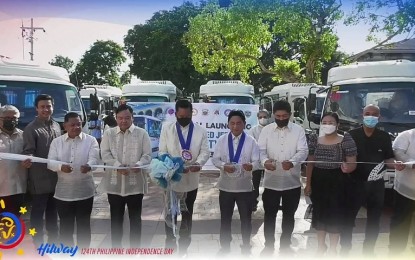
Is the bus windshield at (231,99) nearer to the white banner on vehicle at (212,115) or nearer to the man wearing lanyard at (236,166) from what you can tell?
the white banner on vehicle at (212,115)

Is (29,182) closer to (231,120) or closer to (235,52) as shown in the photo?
(231,120)

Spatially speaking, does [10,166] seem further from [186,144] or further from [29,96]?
[29,96]

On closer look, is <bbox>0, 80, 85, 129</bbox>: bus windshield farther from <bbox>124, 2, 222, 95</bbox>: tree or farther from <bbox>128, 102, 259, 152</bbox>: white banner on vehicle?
<bbox>124, 2, 222, 95</bbox>: tree

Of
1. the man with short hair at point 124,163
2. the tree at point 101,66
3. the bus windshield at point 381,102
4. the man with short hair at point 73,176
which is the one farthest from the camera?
the tree at point 101,66

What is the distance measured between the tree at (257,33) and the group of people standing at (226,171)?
733 cm

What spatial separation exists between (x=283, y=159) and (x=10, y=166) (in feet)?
10.2

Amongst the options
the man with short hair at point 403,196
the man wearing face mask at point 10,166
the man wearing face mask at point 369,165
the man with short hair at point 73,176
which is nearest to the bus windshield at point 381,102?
the man with short hair at point 403,196

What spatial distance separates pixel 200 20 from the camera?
17625 mm

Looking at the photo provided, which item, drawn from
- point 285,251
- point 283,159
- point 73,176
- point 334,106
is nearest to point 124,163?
point 73,176

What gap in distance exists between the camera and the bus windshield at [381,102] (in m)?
7.17

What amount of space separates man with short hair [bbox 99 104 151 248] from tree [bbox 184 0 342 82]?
8240 mm

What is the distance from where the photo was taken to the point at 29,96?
7758 mm

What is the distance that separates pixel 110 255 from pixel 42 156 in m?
1.39

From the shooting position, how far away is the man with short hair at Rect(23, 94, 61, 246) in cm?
477
